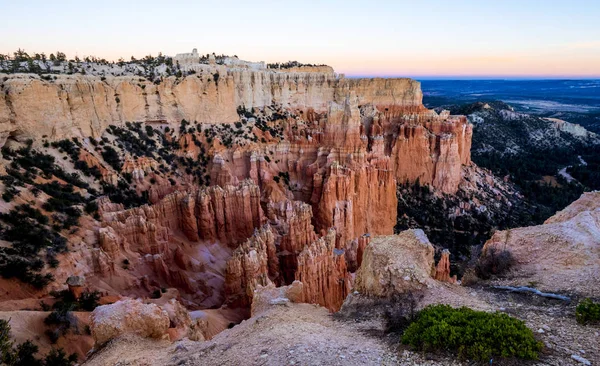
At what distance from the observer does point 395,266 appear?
11211 millimetres

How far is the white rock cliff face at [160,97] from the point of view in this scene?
74.8ft

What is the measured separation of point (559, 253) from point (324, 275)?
40.1 feet

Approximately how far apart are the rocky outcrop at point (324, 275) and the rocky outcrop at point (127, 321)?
962cm

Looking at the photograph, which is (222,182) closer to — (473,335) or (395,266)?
(395,266)

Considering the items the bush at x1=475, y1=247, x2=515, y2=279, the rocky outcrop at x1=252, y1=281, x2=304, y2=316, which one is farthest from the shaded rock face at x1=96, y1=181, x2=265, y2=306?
the bush at x1=475, y1=247, x2=515, y2=279

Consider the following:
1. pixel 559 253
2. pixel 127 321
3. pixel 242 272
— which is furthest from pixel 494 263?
pixel 242 272

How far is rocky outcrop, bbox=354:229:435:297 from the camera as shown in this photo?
10703mm

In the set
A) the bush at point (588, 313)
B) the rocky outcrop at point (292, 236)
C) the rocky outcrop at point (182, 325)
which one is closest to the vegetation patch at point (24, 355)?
the rocky outcrop at point (182, 325)

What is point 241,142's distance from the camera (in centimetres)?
3559

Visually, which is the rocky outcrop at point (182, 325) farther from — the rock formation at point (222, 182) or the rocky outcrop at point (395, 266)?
the rocky outcrop at point (395, 266)

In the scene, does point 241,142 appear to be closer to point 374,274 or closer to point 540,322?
point 374,274

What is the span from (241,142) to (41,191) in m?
19.3

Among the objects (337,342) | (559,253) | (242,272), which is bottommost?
(242,272)

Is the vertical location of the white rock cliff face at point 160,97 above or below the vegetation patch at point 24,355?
above
